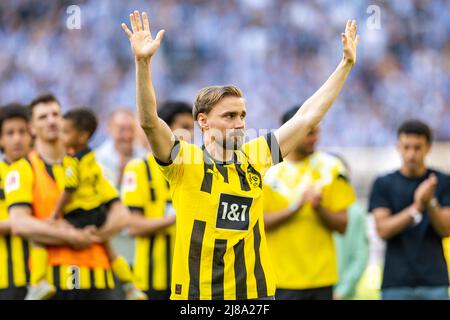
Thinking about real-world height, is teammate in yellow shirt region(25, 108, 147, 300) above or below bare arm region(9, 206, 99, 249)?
above

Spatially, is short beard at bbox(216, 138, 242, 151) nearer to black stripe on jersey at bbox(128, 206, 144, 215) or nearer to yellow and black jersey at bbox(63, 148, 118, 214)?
yellow and black jersey at bbox(63, 148, 118, 214)

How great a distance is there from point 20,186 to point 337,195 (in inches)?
Answer: 94.2

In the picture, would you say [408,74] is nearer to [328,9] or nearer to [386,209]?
[328,9]

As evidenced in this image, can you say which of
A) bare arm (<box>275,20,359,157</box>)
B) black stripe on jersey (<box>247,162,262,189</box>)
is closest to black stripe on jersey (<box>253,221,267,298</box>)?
black stripe on jersey (<box>247,162,262,189</box>)

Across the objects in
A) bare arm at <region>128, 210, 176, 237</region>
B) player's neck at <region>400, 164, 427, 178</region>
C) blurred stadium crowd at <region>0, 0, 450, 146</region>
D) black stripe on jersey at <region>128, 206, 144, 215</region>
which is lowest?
bare arm at <region>128, 210, 176, 237</region>

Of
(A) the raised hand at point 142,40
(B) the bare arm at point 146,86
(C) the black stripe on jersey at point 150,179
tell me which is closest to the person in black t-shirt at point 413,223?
(C) the black stripe on jersey at point 150,179

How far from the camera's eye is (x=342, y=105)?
54.0 ft

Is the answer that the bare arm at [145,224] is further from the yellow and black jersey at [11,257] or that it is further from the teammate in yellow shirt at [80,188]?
the yellow and black jersey at [11,257]

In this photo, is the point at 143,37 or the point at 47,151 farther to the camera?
the point at 47,151

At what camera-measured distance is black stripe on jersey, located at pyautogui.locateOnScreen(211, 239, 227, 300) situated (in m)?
4.61

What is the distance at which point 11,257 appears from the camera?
6820mm

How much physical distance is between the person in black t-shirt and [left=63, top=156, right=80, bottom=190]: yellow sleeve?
7.82 feet
